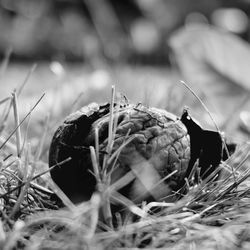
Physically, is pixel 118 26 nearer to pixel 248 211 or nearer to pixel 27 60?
pixel 27 60

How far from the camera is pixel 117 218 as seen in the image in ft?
2.29

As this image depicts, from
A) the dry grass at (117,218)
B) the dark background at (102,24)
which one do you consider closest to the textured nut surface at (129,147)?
the dry grass at (117,218)

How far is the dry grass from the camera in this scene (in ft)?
2.06

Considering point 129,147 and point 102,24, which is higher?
point 129,147

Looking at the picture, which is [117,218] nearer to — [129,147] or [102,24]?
[129,147]

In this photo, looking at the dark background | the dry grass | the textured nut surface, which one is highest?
the textured nut surface

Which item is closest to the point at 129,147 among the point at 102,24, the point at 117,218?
the point at 117,218

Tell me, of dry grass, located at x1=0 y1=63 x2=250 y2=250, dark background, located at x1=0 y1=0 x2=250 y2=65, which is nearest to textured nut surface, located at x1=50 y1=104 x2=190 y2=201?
dry grass, located at x1=0 y1=63 x2=250 y2=250

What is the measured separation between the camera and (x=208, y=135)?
A: 0.80 metres

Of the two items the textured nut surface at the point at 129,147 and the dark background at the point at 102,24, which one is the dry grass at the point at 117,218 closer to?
the textured nut surface at the point at 129,147

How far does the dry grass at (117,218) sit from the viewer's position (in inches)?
24.7

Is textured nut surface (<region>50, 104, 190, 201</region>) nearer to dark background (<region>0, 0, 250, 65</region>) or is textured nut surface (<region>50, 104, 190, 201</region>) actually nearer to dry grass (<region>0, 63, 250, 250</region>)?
dry grass (<region>0, 63, 250, 250</region>)

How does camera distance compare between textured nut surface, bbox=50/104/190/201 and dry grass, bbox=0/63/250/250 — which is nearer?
dry grass, bbox=0/63/250/250

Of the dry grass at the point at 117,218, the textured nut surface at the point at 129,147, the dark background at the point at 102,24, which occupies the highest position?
the textured nut surface at the point at 129,147
